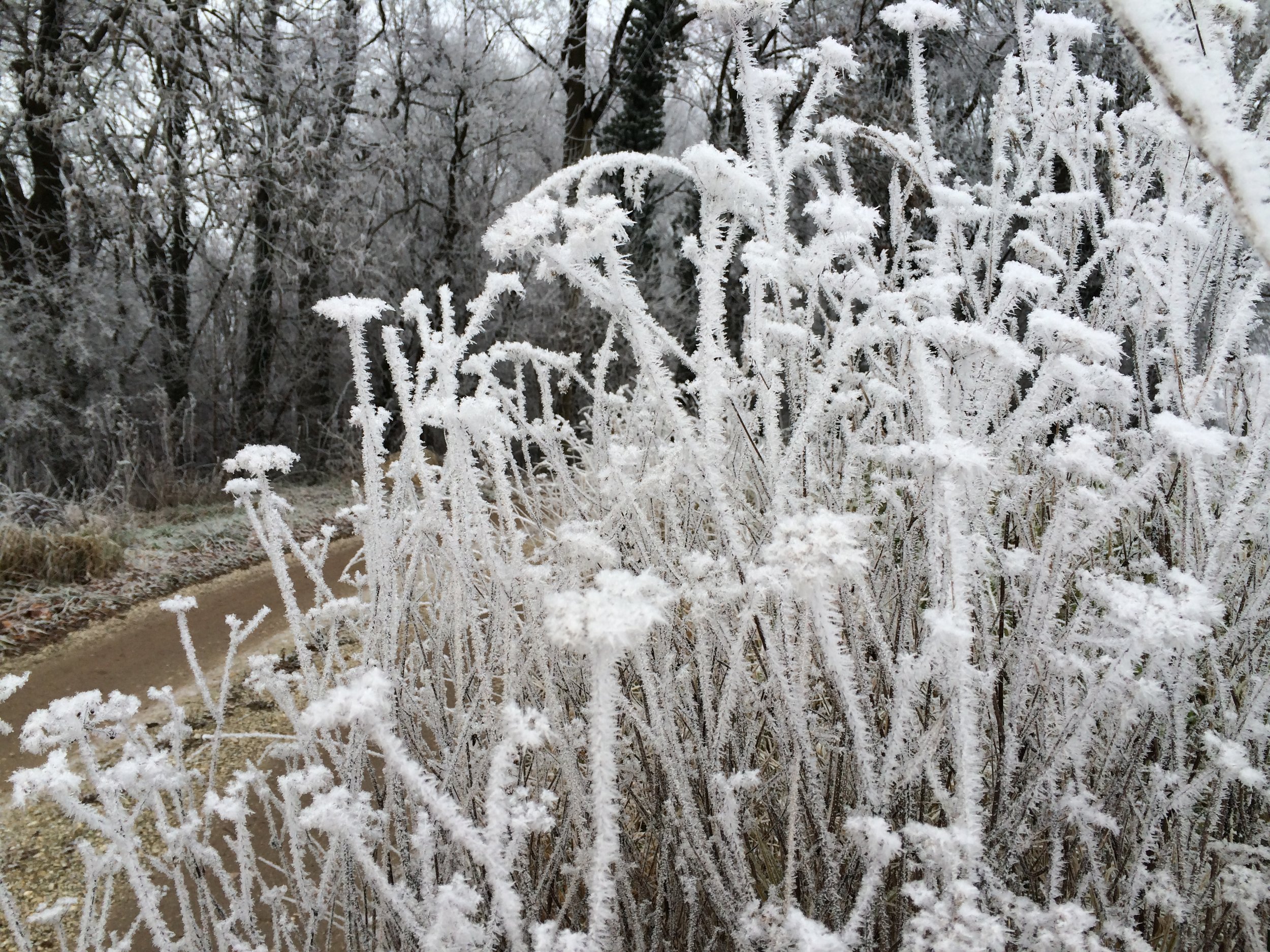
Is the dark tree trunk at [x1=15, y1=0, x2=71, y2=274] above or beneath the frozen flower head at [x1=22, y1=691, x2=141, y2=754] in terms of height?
above

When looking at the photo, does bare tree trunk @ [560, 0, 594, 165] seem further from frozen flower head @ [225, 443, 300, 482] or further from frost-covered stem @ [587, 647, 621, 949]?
frost-covered stem @ [587, 647, 621, 949]

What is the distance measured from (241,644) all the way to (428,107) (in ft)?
31.9

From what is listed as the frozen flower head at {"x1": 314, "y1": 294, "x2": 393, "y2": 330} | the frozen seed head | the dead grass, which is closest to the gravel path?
the dead grass

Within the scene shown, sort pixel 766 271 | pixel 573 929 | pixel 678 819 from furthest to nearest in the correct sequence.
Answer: pixel 573 929
pixel 766 271
pixel 678 819

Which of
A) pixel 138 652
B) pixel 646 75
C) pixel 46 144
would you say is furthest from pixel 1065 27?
pixel 646 75

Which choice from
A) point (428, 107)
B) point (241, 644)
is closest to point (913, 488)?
point (241, 644)

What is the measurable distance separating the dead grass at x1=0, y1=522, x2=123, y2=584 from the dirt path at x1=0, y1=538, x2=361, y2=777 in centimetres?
51

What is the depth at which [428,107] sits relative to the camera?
11516mm

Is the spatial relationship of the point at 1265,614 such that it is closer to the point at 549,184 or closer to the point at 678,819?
the point at 678,819

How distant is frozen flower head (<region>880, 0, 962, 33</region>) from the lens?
1693 millimetres

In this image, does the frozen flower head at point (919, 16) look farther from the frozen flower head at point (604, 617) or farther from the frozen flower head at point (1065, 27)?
the frozen flower head at point (604, 617)

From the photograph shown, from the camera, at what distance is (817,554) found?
0.90m

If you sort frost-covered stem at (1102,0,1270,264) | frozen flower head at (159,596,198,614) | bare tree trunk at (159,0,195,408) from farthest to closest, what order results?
bare tree trunk at (159,0,195,408) < frozen flower head at (159,596,198,614) < frost-covered stem at (1102,0,1270,264)

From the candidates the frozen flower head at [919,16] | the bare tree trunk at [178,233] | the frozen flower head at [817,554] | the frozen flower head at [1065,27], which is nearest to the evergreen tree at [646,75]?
the bare tree trunk at [178,233]
